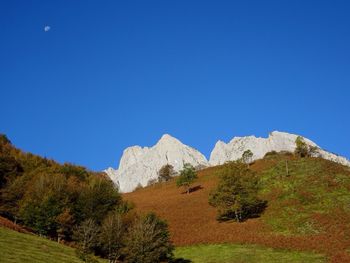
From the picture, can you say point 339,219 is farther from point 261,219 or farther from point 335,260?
point 335,260

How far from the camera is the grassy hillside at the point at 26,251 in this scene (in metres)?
34.1

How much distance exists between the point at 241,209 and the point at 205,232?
11013 mm

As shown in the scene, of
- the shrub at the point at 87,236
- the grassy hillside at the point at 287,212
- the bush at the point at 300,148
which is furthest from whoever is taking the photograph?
the bush at the point at 300,148

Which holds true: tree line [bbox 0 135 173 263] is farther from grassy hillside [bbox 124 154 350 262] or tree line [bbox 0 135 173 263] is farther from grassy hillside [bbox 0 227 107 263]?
grassy hillside [bbox 124 154 350 262]

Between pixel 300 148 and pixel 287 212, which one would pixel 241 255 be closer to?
pixel 287 212

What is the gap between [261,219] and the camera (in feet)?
264

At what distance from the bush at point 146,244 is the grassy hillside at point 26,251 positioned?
Result: 909 centimetres

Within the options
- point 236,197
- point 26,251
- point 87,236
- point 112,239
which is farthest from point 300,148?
point 26,251

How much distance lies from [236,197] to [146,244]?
33971 mm

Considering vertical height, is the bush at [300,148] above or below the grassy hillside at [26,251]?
above

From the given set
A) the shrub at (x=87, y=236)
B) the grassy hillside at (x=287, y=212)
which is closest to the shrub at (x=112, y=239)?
the shrub at (x=87, y=236)

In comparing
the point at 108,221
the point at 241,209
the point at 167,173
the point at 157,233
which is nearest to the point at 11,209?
the point at 108,221

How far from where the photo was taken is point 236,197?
84562mm

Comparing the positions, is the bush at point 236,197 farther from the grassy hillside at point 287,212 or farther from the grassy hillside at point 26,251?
the grassy hillside at point 26,251
